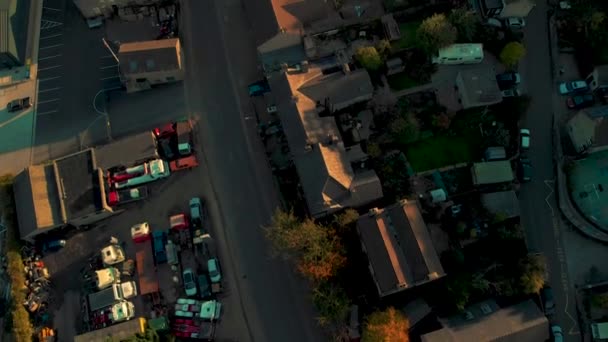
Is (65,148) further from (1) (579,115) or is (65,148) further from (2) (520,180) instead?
(1) (579,115)

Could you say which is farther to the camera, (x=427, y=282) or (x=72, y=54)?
(x=72, y=54)

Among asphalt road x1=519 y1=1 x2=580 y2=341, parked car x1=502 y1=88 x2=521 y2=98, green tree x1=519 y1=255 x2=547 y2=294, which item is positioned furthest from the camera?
parked car x1=502 y1=88 x2=521 y2=98

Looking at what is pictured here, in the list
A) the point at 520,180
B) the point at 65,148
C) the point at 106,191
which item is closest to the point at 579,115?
the point at 520,180

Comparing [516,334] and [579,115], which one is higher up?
[579,115]

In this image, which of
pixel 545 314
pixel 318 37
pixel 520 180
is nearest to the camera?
pixel 545 314

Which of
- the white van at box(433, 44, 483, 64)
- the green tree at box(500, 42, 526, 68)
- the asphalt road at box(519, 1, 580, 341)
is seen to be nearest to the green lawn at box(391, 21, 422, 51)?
the white van at box(433, 44, 483, 64)

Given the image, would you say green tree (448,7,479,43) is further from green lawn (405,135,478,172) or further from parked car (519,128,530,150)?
parked car (519,128,530,150)
